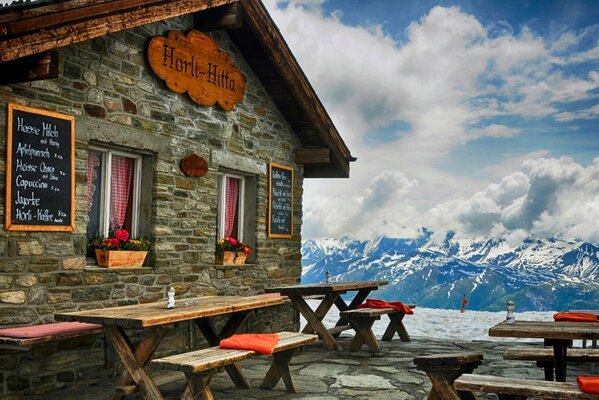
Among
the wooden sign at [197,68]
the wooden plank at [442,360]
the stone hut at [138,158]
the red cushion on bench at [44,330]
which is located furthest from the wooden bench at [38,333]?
the wooden sign at [197,68]

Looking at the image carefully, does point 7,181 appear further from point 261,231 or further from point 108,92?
point 261,231

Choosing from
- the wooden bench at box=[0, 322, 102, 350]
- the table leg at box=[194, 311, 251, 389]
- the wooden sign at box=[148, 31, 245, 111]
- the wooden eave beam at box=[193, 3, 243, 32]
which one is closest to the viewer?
the wooden bench at box=[0, 322, 102, 350]

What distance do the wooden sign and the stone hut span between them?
0.03 m

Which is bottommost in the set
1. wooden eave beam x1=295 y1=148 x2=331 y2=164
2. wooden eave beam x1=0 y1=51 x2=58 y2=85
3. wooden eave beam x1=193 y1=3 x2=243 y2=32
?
wooden eave beam x1=295 y1=148 x2=331 y2=164

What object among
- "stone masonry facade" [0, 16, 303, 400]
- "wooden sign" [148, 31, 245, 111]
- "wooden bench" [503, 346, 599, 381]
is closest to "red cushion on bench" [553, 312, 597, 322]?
"wooden bench" [503, 346, 599, 381]

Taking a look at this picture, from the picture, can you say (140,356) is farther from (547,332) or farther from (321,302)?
(321,302)

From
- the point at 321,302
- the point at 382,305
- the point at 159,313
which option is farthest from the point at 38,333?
the point at 382,305

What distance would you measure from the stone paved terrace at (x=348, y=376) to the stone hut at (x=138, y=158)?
93 cm

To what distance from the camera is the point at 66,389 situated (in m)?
6.20

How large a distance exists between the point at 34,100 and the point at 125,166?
1.60 metres

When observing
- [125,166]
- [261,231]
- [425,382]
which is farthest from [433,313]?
[125,166]

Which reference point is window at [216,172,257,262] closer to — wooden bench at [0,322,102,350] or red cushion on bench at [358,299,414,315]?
red cushion on bench at [358,299,414,315]

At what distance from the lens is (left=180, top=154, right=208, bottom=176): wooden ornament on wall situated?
25.9ft

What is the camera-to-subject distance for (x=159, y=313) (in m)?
5.18
